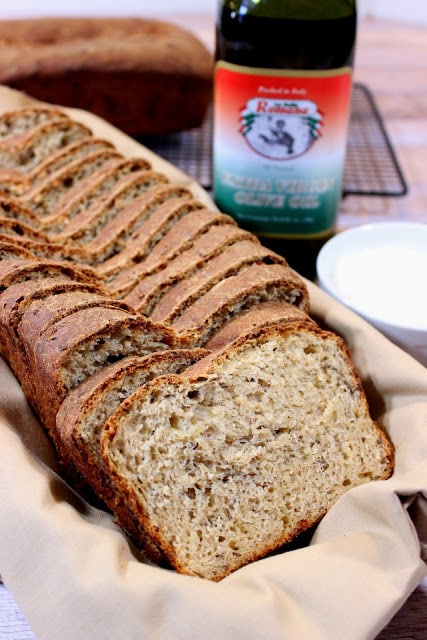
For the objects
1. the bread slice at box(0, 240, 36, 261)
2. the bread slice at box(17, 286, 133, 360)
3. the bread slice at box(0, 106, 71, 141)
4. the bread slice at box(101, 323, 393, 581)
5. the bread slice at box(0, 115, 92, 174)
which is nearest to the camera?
the bread slice at box(101, 323, 393, 581)

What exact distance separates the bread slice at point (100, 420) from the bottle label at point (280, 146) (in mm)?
1004

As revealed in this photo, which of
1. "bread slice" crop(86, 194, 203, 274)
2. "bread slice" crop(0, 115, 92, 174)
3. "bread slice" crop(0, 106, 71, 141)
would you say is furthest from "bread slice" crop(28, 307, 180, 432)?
"bread slice" crop(0, 106, 71, 141)

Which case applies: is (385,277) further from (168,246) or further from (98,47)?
(98,47)

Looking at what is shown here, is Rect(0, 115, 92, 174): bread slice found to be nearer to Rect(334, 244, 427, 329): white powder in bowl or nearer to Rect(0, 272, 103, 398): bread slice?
Rect(0, 272, 103, 398): bread slice

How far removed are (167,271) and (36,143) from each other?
80 cm

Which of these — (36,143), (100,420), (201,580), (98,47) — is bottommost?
(201,580)

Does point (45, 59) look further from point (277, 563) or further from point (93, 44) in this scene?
point (277, 563)

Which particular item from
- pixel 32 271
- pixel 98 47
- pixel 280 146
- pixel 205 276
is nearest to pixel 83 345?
pixel 32 271

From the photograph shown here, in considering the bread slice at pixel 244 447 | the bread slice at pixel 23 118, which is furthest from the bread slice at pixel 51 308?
the bread slice at pixel 23 118

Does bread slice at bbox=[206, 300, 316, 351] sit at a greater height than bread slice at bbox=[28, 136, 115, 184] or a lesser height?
lesser

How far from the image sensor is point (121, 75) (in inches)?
124

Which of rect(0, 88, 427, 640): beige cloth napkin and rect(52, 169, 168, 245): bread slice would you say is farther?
rect(52, 169, 168, 245): bread slice

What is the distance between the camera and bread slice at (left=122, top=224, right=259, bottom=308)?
1801mm

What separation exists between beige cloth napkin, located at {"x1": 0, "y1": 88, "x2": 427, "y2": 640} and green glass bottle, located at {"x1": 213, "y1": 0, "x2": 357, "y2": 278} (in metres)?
1.05
